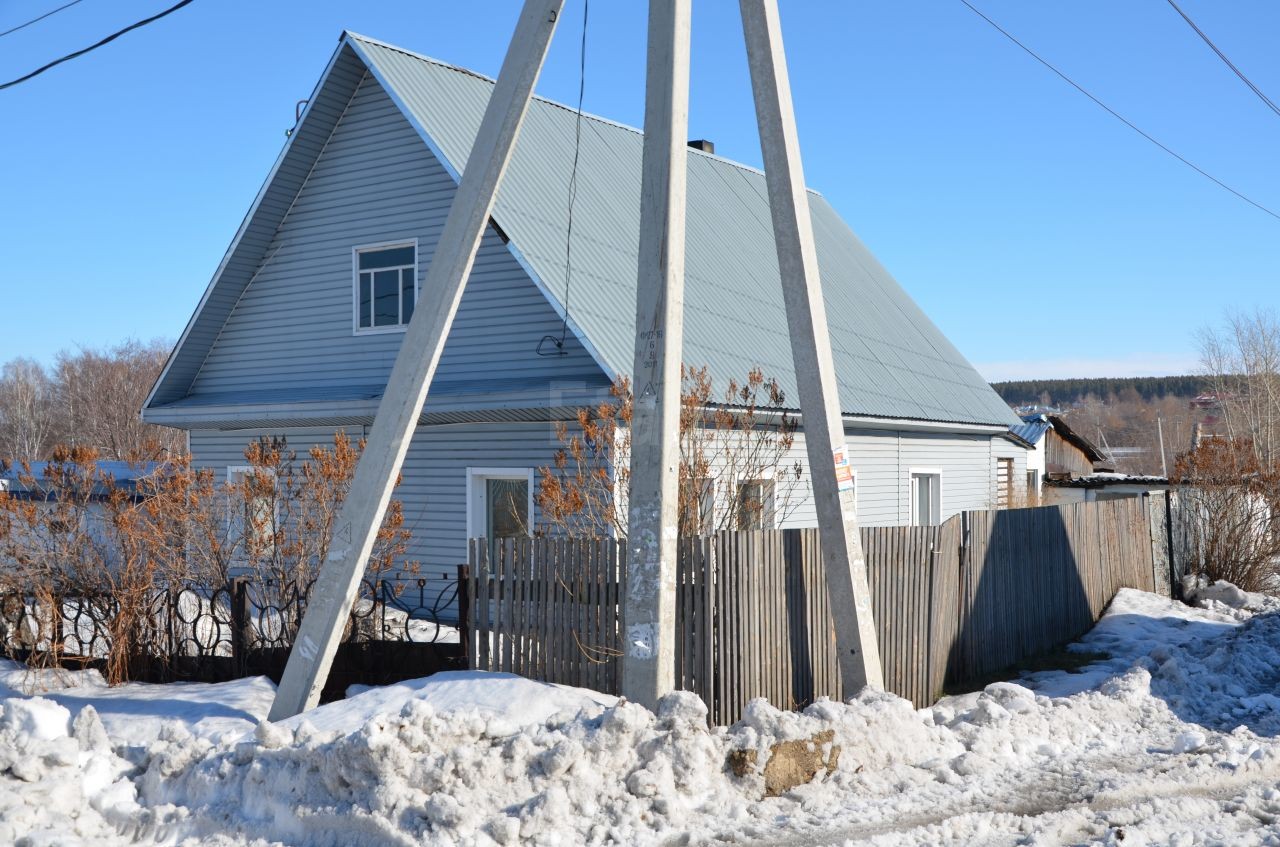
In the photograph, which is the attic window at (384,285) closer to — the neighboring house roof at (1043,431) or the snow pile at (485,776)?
the snow pile at (485,776)

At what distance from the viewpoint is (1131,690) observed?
8680 mm

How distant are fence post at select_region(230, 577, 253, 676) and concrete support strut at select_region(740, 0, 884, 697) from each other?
4394 millimetres

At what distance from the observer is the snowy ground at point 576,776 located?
5.86 meters

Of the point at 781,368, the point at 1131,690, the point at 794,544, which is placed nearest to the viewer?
the point at 794,544

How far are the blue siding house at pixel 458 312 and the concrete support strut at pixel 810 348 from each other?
431cm

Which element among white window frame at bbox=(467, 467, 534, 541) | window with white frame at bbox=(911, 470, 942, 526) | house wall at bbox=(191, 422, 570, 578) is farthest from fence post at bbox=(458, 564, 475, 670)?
window with white frame at bbox=(911, 470, 942, 526)

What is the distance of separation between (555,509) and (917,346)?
42.7 ft

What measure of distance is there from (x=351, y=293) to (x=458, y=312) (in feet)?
6.12

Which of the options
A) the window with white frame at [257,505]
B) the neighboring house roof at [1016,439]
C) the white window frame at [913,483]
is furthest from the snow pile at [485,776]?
the neighboring house roof at [1016,439]

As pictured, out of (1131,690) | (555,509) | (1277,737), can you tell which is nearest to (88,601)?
(555,509)

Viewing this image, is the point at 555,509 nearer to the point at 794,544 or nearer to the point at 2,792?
the point at 794,544

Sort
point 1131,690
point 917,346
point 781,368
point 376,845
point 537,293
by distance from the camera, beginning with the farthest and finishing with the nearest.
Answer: point 917,346 < point 781,368 < point 537,293 < point 1131,690 < point 376,845

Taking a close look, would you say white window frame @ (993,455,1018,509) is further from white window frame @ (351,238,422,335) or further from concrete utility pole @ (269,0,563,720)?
concrete utility pole @ (269,0,563,720)

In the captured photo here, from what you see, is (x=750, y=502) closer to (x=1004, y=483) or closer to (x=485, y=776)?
(x=485, y=776)
